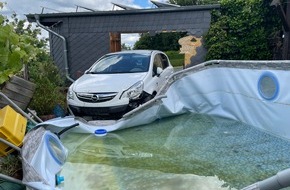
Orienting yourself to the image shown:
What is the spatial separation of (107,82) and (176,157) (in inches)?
109

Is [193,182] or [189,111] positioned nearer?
[193,182]

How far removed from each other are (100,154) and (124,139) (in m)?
0.82

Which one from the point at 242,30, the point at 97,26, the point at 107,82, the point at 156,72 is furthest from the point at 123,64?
the point at 242,30

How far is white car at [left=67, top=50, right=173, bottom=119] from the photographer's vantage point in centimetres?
621

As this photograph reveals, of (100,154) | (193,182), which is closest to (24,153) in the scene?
(100,154)

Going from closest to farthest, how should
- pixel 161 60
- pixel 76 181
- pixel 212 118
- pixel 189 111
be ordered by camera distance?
1. pixel 76 181
2. pixel 212 118
3. pixel 189 111
4. pixel 161 60

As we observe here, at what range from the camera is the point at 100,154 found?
4887 mm

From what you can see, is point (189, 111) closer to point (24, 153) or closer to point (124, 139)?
point (124, 139)

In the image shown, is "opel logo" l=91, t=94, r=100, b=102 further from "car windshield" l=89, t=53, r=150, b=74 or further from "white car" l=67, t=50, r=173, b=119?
"car windshield" l=89, t=53, r=150, b=74

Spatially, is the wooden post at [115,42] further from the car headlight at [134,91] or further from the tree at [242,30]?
the car headlight at [134,91]

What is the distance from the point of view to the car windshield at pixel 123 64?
24.1ft

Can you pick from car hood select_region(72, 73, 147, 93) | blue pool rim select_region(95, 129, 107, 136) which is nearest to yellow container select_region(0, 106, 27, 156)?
blue pool rim select_region(95, 129, 107, 136)

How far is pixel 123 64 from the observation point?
763 centimetres

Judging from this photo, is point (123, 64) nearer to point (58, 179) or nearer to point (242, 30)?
point (58, 179)
